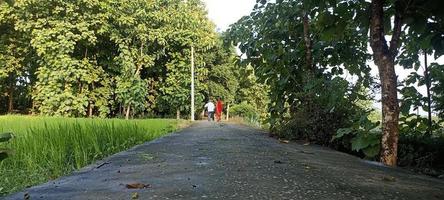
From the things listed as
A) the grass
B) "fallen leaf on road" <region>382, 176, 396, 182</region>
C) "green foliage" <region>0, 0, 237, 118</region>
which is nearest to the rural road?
"fallen leaf on road" <region>382, 176, 396, 182</region>

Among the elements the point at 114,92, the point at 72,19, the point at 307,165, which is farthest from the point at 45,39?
the point at 307,165

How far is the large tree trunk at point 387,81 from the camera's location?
5.23 m

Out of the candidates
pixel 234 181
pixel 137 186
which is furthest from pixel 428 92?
pixel 137 186

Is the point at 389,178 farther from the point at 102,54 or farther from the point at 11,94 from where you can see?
the point at 11,94

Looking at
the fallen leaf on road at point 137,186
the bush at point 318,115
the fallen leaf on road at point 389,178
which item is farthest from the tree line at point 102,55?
the fallen leaf on road at point 137,186

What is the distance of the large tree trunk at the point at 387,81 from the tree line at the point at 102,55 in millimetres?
18606

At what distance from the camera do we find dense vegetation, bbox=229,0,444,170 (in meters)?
5.27

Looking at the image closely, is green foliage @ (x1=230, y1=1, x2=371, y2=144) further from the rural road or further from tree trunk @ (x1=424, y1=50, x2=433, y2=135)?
the rural road

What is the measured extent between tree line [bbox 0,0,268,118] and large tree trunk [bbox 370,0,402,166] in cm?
1861

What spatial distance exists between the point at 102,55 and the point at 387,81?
2525 centimetres

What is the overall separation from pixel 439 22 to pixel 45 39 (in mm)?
23085

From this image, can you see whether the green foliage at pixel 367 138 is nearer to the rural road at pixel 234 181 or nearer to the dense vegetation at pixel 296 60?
the dense vegetation at pixel 296 60

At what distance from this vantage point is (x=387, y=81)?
5266 millimetres

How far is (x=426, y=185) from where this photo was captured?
3756mm
